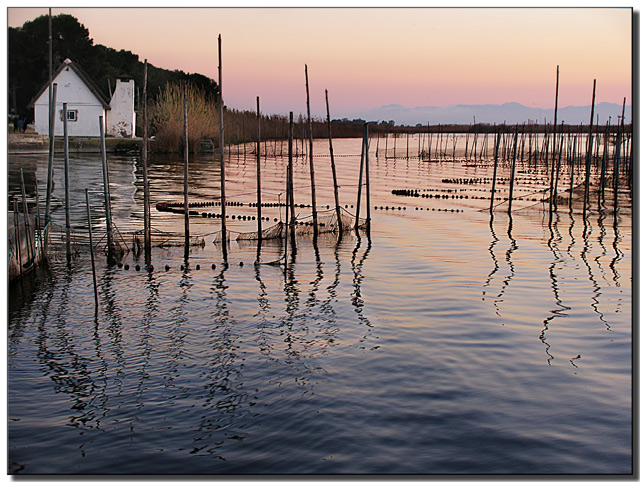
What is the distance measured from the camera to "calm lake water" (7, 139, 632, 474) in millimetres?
5980

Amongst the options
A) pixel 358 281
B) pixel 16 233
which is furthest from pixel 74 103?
pixel 358 281

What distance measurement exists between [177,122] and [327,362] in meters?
39.3

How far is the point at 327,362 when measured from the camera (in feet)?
26.9

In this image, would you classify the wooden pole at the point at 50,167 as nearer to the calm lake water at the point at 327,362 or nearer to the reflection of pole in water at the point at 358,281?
the calm lake water at the point at 327,362

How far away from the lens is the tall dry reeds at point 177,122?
1783 inches

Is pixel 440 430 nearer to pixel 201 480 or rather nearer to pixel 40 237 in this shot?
pixel 201 480

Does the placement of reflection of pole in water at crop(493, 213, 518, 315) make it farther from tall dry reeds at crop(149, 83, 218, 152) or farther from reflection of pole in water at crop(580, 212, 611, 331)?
tall dry reeds at crop(149, 83, 218, 152)

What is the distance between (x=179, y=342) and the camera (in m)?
8.73

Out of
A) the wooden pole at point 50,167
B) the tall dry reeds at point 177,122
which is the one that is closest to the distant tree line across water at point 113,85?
the tall dry reeds at point 177,122

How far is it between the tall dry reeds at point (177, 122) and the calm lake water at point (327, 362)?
30482 mm

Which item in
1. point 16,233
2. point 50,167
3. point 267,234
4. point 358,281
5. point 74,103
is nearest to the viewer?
point 16,233

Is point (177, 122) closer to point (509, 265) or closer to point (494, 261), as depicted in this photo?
point (494, 261)

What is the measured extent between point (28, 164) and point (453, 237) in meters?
22.9

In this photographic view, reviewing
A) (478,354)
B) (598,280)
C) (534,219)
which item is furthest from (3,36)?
(534,219)
